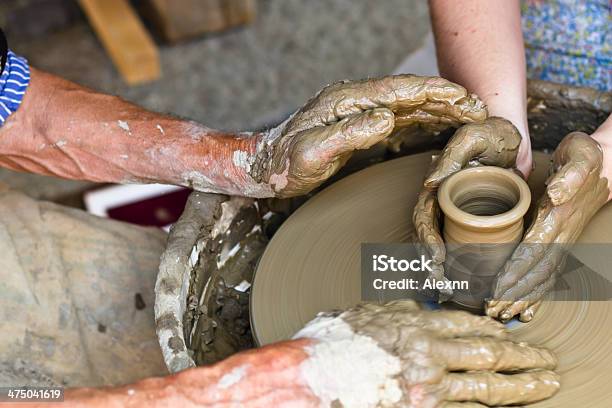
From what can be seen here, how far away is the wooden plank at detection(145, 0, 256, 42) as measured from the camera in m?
3.99

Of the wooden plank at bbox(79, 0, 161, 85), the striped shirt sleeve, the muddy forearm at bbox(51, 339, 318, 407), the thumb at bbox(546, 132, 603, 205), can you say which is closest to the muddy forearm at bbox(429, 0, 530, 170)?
the thumb at bbox(546, 132, 603, 205)

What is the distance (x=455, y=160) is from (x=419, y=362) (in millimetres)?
478

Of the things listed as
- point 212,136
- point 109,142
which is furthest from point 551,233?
point 109,142

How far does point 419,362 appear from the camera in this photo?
1316 mm

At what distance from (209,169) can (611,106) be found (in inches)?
39.4

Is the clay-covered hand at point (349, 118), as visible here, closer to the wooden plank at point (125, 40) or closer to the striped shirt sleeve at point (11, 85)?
the striped shirt sleeve at point (11, 85)

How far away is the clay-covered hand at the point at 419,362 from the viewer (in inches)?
51.2

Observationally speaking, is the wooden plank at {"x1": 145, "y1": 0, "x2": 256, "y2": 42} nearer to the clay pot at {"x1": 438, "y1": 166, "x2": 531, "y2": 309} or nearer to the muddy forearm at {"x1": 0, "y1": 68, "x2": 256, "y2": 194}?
the muddy forearm at {"x1": 0, "y1": 68, "x2": 256, "y2": 194}

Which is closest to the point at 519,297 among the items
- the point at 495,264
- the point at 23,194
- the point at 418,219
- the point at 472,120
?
the point at 495,264

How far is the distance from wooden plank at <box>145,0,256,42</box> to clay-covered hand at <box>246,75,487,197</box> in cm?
248

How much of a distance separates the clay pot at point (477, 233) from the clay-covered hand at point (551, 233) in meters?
0.04

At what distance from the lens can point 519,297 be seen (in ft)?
4.96

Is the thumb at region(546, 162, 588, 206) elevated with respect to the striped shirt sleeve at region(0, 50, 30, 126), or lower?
lower

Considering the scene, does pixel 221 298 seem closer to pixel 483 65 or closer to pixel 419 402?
pixel 419 402
